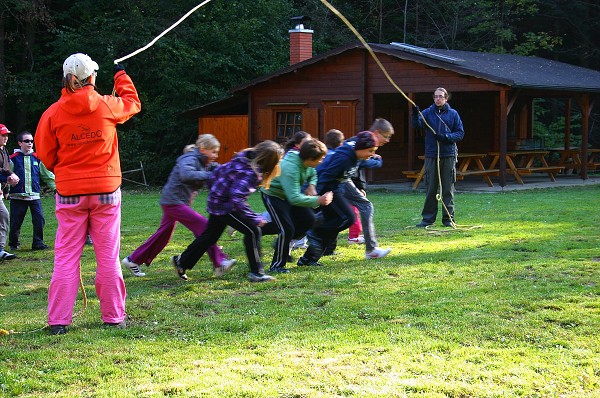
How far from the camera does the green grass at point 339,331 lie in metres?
4.94

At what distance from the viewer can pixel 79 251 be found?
20.9 ft

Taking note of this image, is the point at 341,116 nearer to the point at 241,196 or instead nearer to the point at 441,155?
the point at 441,155

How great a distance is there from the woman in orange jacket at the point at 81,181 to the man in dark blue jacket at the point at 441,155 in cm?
687

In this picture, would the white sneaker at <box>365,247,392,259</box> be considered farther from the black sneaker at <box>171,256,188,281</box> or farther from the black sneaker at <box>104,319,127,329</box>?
the black sneaker at <box>104,319,127,329</box>

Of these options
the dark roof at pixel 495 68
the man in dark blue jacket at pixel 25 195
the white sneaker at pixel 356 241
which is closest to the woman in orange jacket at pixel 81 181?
the white sneaker at pixel 356 241

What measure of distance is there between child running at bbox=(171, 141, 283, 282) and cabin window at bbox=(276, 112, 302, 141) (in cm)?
1771

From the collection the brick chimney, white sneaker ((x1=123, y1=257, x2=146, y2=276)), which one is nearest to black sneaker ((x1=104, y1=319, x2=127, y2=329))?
white sneaker ((x1=123, y1=257, x2=146, y2=276))

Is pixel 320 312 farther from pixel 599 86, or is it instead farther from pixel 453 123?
pixel 599 86

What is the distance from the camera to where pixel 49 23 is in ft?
94.6

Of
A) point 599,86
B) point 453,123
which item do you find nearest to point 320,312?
point 453,123

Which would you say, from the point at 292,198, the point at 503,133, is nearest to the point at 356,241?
the point at 292,198

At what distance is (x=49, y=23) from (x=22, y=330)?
24.3 metres

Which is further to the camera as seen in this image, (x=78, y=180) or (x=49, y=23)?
(x=49, y=23)

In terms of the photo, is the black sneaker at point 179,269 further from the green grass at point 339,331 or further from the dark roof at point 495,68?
the dark roof at point 495,68
